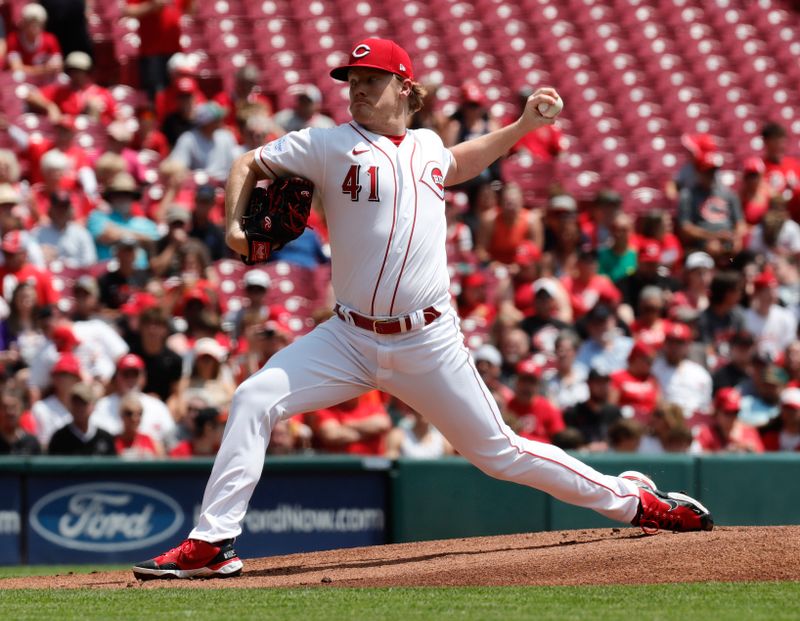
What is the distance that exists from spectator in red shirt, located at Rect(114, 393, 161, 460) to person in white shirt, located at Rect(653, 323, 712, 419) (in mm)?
3360

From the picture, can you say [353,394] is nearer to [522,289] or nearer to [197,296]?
[197,296]

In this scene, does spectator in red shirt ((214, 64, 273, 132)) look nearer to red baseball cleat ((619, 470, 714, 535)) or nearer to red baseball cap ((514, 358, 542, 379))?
red baseball cap ((514, 358, 542, 379))

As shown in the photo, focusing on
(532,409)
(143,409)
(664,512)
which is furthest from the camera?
(532,409)

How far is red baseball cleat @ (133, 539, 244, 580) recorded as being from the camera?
5.00m

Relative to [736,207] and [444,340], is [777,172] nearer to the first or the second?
[736,207]

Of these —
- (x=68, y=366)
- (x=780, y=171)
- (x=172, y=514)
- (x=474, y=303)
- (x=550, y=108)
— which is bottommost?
(x=172, y=514)

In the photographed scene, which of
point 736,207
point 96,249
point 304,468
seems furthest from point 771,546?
point 736,207

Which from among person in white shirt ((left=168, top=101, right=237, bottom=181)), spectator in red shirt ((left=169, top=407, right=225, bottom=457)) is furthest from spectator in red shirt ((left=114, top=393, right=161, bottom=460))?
person in white shirt ((left=168, top=101, right=237, bottom=181))

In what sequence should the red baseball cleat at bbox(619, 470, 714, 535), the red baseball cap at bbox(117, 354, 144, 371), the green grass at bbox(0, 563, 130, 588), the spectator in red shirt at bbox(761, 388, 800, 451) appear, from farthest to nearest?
the spectator in red shirt at bbox(761, 388, 800, 451)
the red baseball cap at bbox(117, 354, 144, 371)
the green grass at bbox(0, 563, 130, 588)
the red baseball cleat at bbox(619, 470, 714, 535)

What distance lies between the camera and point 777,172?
12391 millimetres

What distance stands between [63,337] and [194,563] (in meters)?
3.86

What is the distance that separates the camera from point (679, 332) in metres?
9.55

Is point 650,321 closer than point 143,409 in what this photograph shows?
No

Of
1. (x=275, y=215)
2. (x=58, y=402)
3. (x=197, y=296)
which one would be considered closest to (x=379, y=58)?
(x=275, y=215)
